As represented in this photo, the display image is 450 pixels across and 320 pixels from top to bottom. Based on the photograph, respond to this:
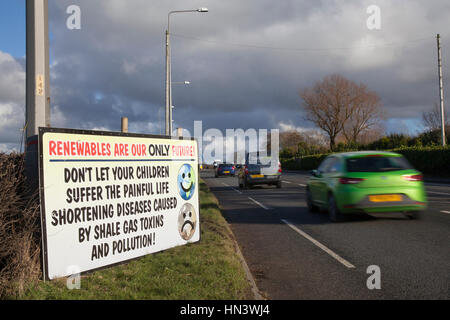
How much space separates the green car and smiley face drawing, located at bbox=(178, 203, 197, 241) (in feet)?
13.0

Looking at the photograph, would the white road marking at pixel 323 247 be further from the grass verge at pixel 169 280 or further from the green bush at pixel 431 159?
the green bush at pixel 431 159

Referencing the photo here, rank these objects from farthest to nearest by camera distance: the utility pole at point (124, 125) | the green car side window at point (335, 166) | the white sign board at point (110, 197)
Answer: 1. the green car side window at point (335, 166)
2. the utility pole at point (124, 125)
3. the white sign board at point (110, 197)

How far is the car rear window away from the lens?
396 inches

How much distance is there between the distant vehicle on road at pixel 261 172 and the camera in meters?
22.8

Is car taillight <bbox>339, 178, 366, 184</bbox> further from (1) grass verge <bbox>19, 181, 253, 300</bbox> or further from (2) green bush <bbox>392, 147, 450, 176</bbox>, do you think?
(2) green bush <bbox>392, 147, 450, 176</bbox>

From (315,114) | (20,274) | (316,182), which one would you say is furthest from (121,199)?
(315,114)

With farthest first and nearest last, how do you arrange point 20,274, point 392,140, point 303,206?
1. point 392,140
2. point 303,206
3. point 20,274

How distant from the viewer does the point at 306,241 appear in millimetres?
8359

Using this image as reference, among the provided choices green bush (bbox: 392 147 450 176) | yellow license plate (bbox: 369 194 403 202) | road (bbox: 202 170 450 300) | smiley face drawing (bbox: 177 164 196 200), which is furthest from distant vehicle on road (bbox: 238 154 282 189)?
smiley face drawing (bbox: 177 164 196 200)

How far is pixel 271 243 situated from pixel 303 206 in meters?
6.10

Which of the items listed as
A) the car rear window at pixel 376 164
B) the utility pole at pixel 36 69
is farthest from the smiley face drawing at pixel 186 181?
the car rear window at pixel 376 164

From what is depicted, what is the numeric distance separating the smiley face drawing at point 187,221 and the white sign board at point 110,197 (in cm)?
2

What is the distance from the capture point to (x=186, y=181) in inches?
289
